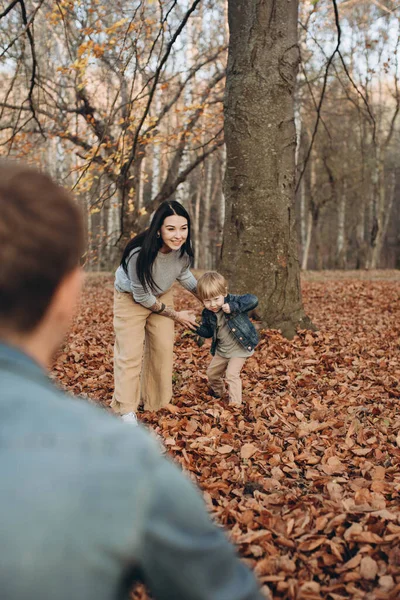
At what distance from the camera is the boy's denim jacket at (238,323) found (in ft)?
16.4

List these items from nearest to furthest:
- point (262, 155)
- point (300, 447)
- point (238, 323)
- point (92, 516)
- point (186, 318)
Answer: point (92, 516) < point (300, 447) < point (186, 318) < point (238, 323) < point (262, 155)

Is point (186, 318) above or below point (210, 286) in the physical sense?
below

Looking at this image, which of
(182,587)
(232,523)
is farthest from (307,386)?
(182,587)

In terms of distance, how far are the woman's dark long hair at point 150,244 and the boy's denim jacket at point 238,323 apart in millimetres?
735

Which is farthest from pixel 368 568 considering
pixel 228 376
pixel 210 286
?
pixel 210 286

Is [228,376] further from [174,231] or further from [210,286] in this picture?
[174,231]

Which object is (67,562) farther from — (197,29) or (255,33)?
(197,29)

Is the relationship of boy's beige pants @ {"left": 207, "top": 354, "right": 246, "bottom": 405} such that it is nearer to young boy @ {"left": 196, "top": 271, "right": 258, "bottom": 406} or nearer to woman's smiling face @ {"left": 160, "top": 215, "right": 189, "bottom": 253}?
young boy @ {"left": 196, "top": 271, "right": 258, "bottom": 406}

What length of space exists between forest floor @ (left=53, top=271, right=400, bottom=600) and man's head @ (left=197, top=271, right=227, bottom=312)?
0.98 meters

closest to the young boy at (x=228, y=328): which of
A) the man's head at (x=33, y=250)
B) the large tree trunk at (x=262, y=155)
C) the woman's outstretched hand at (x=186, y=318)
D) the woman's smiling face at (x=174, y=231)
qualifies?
the woman's outstretched hand at (x=186, y=318)

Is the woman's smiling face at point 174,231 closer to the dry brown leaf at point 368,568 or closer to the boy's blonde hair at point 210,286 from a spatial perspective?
the boy's blonde hair at point 210,286

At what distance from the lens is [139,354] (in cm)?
495

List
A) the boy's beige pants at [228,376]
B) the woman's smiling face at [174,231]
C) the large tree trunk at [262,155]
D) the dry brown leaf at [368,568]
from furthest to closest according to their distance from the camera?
the large tree trunk at [262,155] → the boy's beige pants at [228,376] → the woman's smiling face at [174,231] → the dry brown leaf at [368,568]

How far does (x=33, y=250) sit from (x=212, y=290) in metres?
3.83
